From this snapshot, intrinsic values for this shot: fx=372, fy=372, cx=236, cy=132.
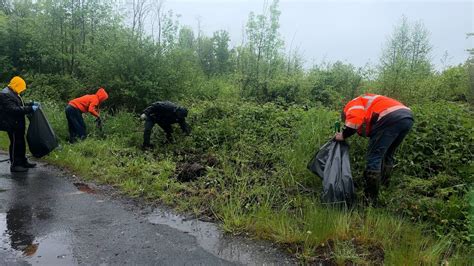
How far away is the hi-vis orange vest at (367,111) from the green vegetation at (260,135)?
3.03ft

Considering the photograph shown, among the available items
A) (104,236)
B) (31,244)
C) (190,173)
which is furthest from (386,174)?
(31,244)

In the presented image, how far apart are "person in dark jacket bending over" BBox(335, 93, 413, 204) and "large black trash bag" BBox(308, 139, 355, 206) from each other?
171 mm

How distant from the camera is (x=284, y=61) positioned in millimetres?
13922

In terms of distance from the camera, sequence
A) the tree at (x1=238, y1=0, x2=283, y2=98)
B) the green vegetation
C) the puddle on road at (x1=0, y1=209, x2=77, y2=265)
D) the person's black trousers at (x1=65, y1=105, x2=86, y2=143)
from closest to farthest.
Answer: the puddle on road at (x1=0, y1=209, x2=77, y2=265) < the green vegetation < the person's black trousers at (x1=65, y1=105, x2=86, y2=143) < the tree at (x1=238, y1=0, x2=283, y2=98)

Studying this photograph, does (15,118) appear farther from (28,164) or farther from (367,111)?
(367,111)

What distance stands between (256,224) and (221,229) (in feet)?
1.39

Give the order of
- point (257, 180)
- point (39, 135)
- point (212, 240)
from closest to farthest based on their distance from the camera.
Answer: point (212, 240) < point (257, 180) < point (39, 135)

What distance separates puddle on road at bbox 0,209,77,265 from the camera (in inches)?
141

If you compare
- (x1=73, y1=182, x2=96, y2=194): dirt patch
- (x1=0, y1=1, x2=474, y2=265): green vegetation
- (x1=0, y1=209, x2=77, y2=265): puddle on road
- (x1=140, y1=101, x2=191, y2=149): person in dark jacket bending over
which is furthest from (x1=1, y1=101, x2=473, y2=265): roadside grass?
(x1=0, y1=209, x2=77, y2=265): puddle on road

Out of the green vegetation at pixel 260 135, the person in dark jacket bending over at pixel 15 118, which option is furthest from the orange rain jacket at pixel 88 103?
the person in dark jacket bending over at pixel 15 118

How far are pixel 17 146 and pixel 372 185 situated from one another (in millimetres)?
6163

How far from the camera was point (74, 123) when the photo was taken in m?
9.06

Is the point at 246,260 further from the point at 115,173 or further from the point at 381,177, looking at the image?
the point at 115,173

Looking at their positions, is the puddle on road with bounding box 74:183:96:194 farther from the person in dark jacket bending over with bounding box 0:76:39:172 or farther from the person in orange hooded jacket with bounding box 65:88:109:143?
the person in orange hooded jacket with bounding box 65:88:109:143
